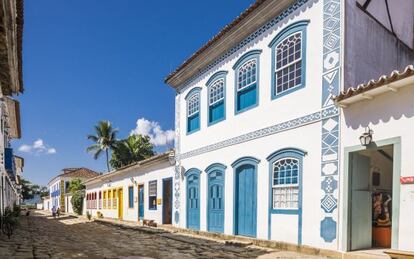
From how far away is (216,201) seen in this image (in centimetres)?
1273

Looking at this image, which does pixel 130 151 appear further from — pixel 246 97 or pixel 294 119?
pixel 294 119

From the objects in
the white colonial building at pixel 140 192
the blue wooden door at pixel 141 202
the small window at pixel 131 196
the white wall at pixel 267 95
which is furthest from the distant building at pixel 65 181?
the white wall at pixel 267 95

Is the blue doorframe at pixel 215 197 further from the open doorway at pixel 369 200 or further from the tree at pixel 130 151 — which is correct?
the tree at pixel 130 151

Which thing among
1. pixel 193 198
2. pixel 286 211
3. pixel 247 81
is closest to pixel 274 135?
pixel 286 211

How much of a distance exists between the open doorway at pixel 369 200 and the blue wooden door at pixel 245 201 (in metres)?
3.39

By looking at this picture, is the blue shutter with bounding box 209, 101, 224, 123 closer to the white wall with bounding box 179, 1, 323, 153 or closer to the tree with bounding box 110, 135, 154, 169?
the white wall with bounding box 179, 1, 323, 153

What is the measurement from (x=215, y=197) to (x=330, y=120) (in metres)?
5.80

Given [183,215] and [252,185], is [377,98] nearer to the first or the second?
[252,185]

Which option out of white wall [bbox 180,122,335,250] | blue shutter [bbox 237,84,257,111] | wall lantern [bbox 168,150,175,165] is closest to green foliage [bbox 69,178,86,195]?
wall lantern [bbox 168,150,175,165]

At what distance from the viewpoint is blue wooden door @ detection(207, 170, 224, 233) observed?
1238 cm

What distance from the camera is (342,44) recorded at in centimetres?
809

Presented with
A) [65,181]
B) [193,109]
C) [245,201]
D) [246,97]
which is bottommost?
[65,181]

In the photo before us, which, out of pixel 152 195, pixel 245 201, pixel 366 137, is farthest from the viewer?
pixel 152 195

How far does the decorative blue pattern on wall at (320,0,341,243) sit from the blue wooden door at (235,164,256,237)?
2.80 metres
